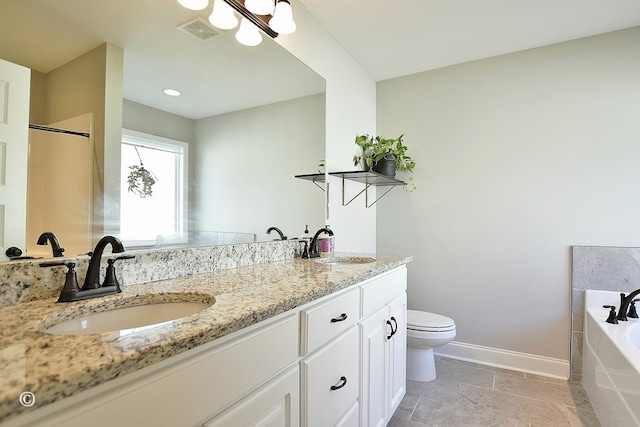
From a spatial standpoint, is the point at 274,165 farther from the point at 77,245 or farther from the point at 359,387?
the point at 359,387

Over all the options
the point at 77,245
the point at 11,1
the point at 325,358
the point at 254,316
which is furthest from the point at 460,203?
the point at 11,1

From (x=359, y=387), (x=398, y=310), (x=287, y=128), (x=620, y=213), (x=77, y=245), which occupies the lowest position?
(x=359, y=387)

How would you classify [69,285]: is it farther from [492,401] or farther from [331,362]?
[492,401]

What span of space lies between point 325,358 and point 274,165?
3.66ft

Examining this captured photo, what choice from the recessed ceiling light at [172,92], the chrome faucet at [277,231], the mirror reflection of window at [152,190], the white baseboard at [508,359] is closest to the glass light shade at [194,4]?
the recessed ceiling light at [172,92]

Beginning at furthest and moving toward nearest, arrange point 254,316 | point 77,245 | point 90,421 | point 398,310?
1. point 398,310
2. point 77,245
3. point 254,316
4. point 90,421

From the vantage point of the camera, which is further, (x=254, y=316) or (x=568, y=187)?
(x=568, y=187)

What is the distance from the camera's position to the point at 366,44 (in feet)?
8.08

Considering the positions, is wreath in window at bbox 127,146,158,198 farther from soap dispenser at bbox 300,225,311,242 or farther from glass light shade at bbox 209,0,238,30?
soap dispenser at bbox 300,225,311,242

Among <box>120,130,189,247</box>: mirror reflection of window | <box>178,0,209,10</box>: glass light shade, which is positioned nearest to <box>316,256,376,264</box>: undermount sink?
<box>120,130,189,247</box>: mirror reflection of window

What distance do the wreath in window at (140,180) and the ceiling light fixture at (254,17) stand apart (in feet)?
2.35

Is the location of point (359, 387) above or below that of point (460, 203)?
below

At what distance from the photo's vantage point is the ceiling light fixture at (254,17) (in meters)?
1.42

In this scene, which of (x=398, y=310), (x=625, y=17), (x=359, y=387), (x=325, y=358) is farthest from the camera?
(x=625, y=17)
